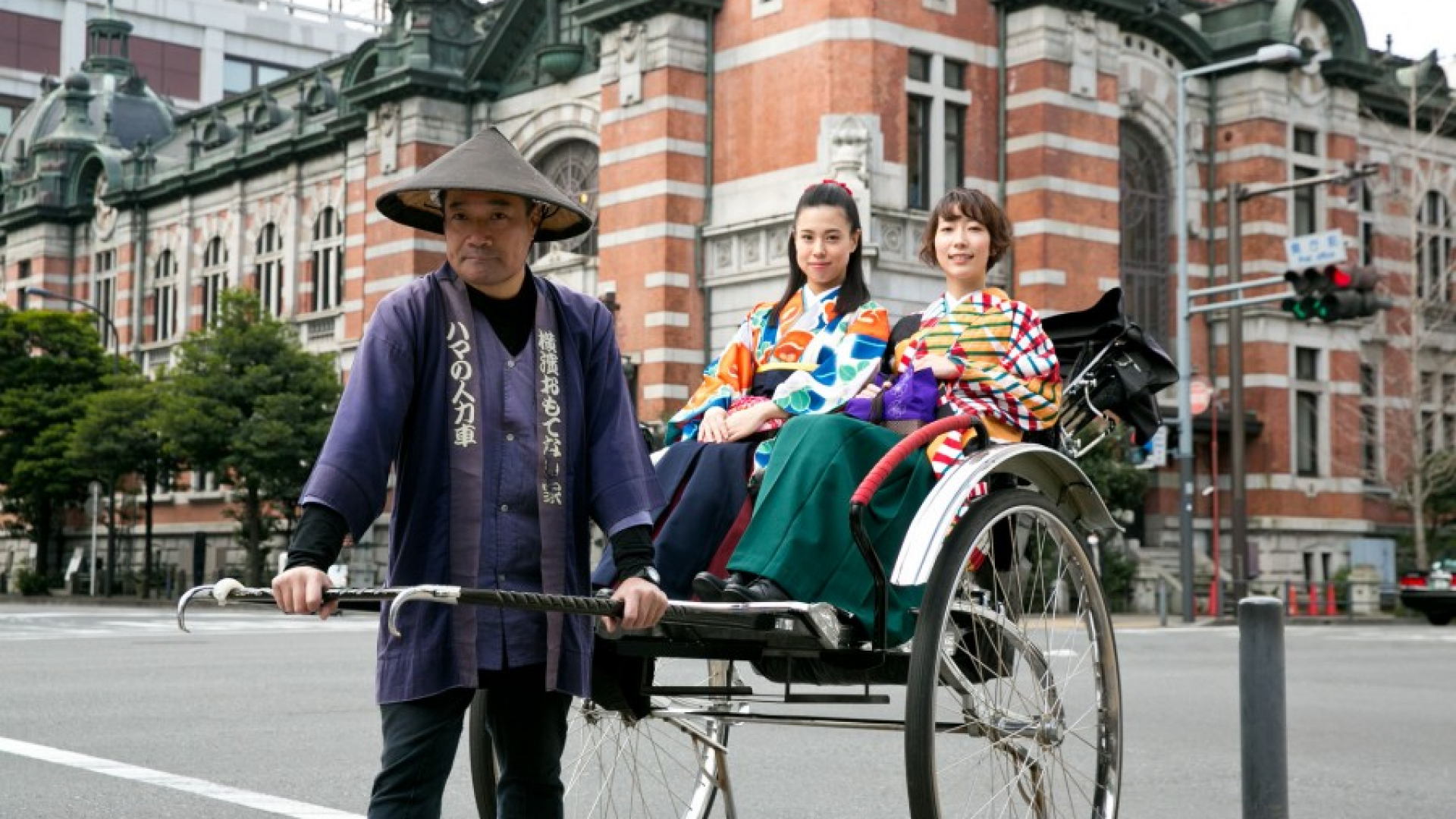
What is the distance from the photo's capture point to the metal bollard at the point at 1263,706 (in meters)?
4.34

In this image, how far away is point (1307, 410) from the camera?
3503cm

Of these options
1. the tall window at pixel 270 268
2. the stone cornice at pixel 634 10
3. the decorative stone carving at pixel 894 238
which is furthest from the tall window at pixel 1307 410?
the tall window at pixel 270 268

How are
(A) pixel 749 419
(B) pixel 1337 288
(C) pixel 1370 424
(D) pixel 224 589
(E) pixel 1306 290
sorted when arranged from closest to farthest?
1. (D) pixel 224 589
2. (A) pixel 749 419
3. (B) pixel 1337 288
4. (E) pixel 1306 290
5. (C) pixel 1370 424

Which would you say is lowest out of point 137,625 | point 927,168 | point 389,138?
point 137,625

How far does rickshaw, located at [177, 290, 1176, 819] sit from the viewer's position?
4.43 metres

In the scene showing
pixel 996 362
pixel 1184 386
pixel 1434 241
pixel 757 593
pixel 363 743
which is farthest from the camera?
pixel 1434 241

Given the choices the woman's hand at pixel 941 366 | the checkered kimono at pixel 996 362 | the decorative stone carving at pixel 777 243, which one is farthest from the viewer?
the decorative stone carving at pixel 777 243

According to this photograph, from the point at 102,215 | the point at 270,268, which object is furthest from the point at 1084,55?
the point at 102,215

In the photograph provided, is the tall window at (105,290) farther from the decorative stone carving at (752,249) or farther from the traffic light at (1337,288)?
the traffic light at (1337,288)

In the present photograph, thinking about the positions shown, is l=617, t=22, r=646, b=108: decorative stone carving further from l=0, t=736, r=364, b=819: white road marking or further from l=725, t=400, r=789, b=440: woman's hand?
l=725, t=400, r=789, b=440: woman's hand

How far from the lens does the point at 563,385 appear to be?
4.06 meters

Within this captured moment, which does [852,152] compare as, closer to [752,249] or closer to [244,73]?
[752,249]

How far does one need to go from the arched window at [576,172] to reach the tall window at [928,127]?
21.6 feet

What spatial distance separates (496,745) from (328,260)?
3848 cm
